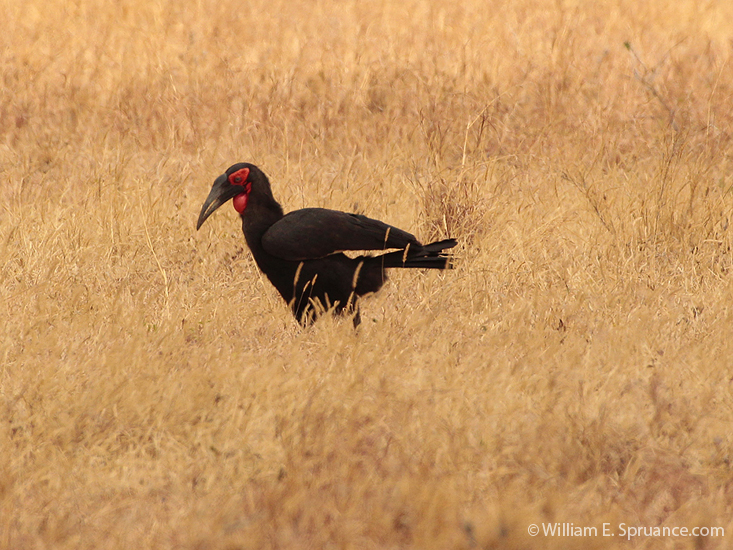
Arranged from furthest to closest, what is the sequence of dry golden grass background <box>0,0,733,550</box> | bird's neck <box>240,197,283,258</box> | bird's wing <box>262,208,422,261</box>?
bird's neck <box>240,197,283,258</box> → bird's wing <box>262,208,422,261</box> → dry golden grass background <box>0,0,733,550</box>

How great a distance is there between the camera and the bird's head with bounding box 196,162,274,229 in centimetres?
408

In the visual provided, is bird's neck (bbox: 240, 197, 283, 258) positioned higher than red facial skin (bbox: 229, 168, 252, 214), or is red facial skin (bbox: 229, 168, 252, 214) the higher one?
red facial skin (bbox: 229, 168, 252, 214)

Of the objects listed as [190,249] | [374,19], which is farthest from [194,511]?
[374,19]

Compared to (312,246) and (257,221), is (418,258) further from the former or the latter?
(257,221)

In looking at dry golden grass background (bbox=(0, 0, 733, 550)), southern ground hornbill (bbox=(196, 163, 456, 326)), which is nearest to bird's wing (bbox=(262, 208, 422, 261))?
southern ground hornbill (bbox=(196, 163, 456, 326))

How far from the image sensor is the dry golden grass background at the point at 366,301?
2484mm

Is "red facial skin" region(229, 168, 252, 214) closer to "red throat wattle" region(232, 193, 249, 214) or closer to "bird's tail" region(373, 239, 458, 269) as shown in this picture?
"red throat wattle" region(232, 193, 249, 214)

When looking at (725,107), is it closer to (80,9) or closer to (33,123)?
(33,123)

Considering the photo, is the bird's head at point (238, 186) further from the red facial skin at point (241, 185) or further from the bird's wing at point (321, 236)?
the bird's wing at point (321, 236)

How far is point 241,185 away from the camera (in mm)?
4102

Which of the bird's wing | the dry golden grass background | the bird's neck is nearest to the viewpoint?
the dry golden grass background

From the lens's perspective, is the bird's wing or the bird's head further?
the bird's head

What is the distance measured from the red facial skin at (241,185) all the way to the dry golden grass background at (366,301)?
0.50 metres

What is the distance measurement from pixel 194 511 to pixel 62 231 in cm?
323
